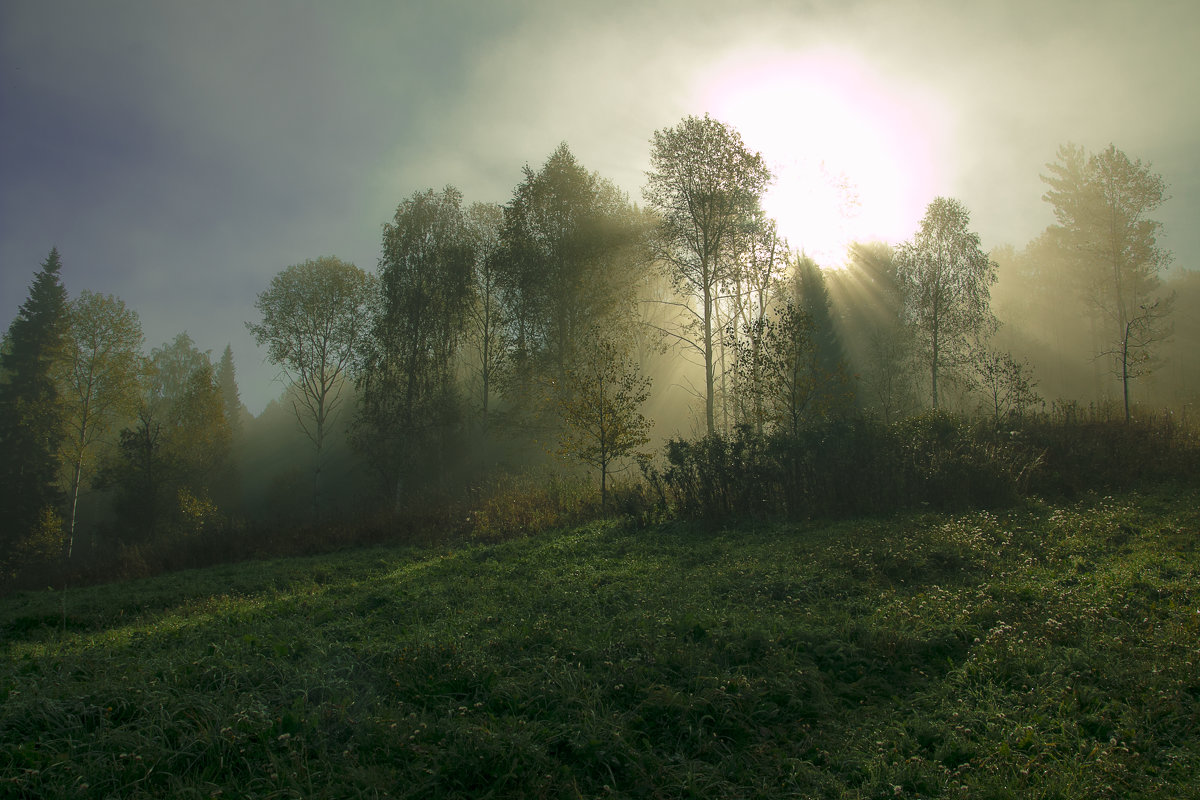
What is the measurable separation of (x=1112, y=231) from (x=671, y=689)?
140 feet

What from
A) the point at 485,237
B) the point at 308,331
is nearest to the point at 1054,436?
the point at 485,237

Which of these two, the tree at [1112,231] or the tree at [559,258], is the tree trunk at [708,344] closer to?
A: the tree at [559,258]

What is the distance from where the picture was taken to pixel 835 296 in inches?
1387

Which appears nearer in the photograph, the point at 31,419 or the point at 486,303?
the point at 31,419

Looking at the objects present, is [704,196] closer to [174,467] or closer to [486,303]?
[486,303]

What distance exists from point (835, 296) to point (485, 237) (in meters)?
20.3

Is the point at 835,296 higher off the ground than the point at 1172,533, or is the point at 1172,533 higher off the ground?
the point at 835,296

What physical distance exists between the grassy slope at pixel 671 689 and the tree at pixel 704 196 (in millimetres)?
13662

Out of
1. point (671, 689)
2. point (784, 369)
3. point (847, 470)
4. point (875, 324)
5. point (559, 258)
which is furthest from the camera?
point (875, 324)

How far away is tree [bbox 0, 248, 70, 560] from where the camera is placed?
2697cm

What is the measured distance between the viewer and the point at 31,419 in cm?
2705

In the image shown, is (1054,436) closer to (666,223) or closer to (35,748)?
(666,223)

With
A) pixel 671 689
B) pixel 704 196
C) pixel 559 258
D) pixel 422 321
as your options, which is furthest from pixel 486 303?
pixel 671 689

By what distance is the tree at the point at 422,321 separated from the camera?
28203 millimetres
